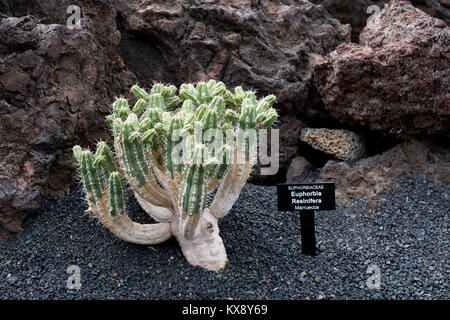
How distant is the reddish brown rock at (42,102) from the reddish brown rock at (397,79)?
2352mm

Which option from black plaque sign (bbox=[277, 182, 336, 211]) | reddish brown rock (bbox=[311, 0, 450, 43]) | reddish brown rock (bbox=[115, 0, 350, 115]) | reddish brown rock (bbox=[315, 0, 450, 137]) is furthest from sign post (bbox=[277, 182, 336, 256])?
reddish brown rock (bbox=[311, 0, 450, 43])

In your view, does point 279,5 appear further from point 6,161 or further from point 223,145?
point 6,161

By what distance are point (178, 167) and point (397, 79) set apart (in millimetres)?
2571

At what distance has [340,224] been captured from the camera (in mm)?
4328

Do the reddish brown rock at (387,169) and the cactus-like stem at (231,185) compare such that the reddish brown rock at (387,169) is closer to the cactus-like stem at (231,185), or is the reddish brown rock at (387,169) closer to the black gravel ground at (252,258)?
the black gravel ground at (252,258)

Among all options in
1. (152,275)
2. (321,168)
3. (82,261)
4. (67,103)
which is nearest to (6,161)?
(67,103)

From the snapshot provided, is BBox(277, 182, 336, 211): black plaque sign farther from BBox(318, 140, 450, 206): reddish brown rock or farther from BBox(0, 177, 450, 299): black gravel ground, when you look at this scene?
BBox(318, 140, 450, 206): reddish brown rock

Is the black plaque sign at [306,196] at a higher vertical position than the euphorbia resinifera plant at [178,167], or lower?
lower

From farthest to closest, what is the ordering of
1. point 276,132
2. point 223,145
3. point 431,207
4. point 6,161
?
point 276,132
point 431,207
point 6,161
point 223,145

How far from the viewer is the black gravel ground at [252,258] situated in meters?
3.28

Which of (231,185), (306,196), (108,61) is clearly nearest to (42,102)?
(108,61)

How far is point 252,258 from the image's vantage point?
11.8 ft

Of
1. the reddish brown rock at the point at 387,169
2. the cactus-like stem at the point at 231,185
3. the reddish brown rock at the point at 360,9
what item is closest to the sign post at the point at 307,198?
the cactus-like stem at the point at 231,185

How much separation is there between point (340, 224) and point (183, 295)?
178 centimetres
